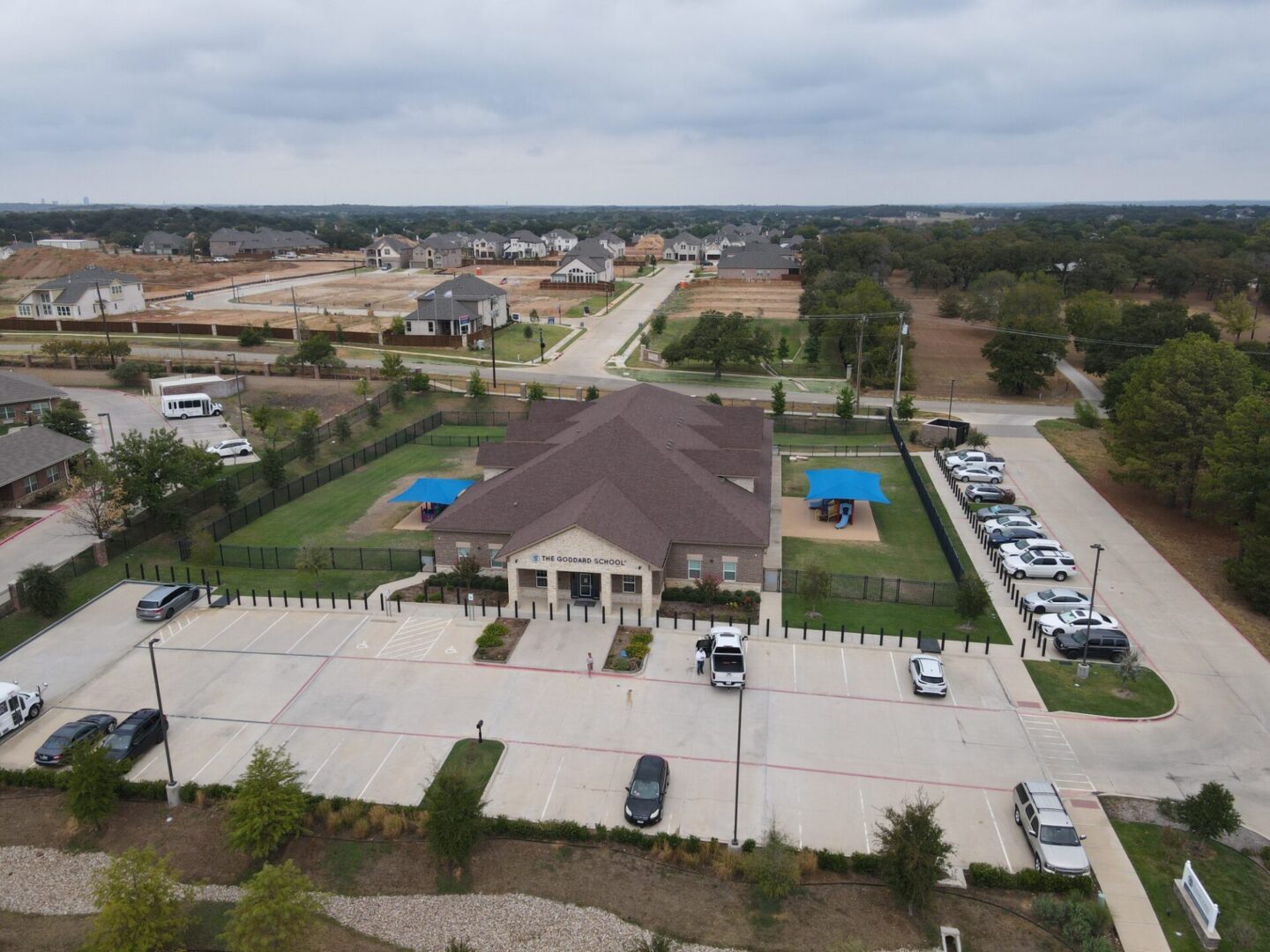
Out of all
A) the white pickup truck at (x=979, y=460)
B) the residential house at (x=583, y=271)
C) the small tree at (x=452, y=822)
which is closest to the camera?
the small tree at (x=452, y=822)

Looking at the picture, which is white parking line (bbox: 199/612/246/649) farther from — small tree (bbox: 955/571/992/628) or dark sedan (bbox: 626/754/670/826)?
small tree (bbox: 955/571/992/628)

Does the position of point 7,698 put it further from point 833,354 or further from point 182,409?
point 833,354

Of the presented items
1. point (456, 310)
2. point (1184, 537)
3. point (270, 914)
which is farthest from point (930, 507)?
point (456, 310)

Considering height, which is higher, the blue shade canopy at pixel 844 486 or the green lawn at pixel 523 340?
the green lawn at pixel 523 340

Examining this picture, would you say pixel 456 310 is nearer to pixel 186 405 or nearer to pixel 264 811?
pixel 186 405

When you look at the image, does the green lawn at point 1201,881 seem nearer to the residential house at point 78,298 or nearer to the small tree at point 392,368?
the small tree at point 392,368

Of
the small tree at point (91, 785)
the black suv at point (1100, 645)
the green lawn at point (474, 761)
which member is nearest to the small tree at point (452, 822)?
the green lawn at point (474, 761)

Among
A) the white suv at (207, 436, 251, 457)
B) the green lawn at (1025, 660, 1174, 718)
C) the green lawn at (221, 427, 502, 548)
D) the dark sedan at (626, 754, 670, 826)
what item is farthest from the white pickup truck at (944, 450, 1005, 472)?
the white suv at (207, 436, 251, 457)
